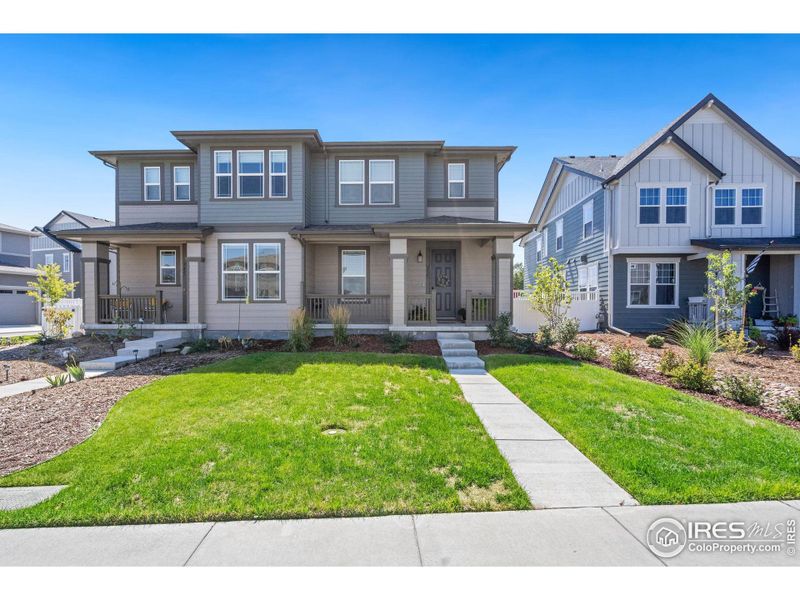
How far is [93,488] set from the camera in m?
3.63

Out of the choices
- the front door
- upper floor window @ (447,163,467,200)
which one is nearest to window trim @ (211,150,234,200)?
the front door

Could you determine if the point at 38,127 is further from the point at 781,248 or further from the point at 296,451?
the point at 781,248

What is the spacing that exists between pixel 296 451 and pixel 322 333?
26.2 feet

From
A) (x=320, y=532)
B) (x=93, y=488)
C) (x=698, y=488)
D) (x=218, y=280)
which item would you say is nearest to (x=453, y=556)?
(x=320, y=532)

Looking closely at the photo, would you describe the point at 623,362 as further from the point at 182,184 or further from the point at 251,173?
the point at 182,184

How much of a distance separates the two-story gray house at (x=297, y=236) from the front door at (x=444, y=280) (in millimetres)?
37

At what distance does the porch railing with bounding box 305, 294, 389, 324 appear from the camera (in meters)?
12.8

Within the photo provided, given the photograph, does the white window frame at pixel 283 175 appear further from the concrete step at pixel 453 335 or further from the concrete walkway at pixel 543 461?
the concrete walkway at pixel 543 461

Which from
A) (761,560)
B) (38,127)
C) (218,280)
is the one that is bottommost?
→ (761,560)

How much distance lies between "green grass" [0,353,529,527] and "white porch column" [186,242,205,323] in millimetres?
5843

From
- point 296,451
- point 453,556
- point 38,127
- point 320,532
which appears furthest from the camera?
point 38,127

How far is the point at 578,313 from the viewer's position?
16.3 m

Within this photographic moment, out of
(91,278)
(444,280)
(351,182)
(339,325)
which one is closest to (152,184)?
(91,278)

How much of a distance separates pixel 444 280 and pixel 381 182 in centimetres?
417
